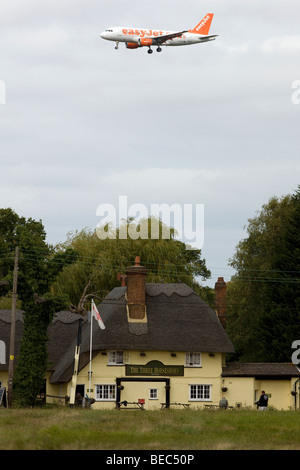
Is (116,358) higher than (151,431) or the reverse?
higher

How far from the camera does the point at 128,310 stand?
64.8 metres

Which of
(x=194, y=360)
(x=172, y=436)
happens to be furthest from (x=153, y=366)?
(x=172, y=436)

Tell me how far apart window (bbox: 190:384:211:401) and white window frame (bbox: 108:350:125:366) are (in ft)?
18.5

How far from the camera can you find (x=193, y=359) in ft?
209

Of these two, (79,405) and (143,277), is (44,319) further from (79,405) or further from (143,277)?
(143,277)

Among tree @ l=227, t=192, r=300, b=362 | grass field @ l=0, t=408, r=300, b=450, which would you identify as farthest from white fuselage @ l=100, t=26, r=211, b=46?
grass field @ l=0, t=408, r=300, b=450

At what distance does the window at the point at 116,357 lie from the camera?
62.6 metres

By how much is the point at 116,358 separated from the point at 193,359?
5.80 meters

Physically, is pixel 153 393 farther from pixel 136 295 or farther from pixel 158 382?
pixel 136 295

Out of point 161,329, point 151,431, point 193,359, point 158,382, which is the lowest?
point 151,431

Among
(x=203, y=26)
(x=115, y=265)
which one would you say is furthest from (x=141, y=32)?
(x=115, y=265)

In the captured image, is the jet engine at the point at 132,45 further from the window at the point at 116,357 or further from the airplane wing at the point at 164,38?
the window at the point at 116,357

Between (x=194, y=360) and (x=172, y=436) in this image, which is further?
(x=194, y=360)

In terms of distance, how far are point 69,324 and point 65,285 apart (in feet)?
52.2
